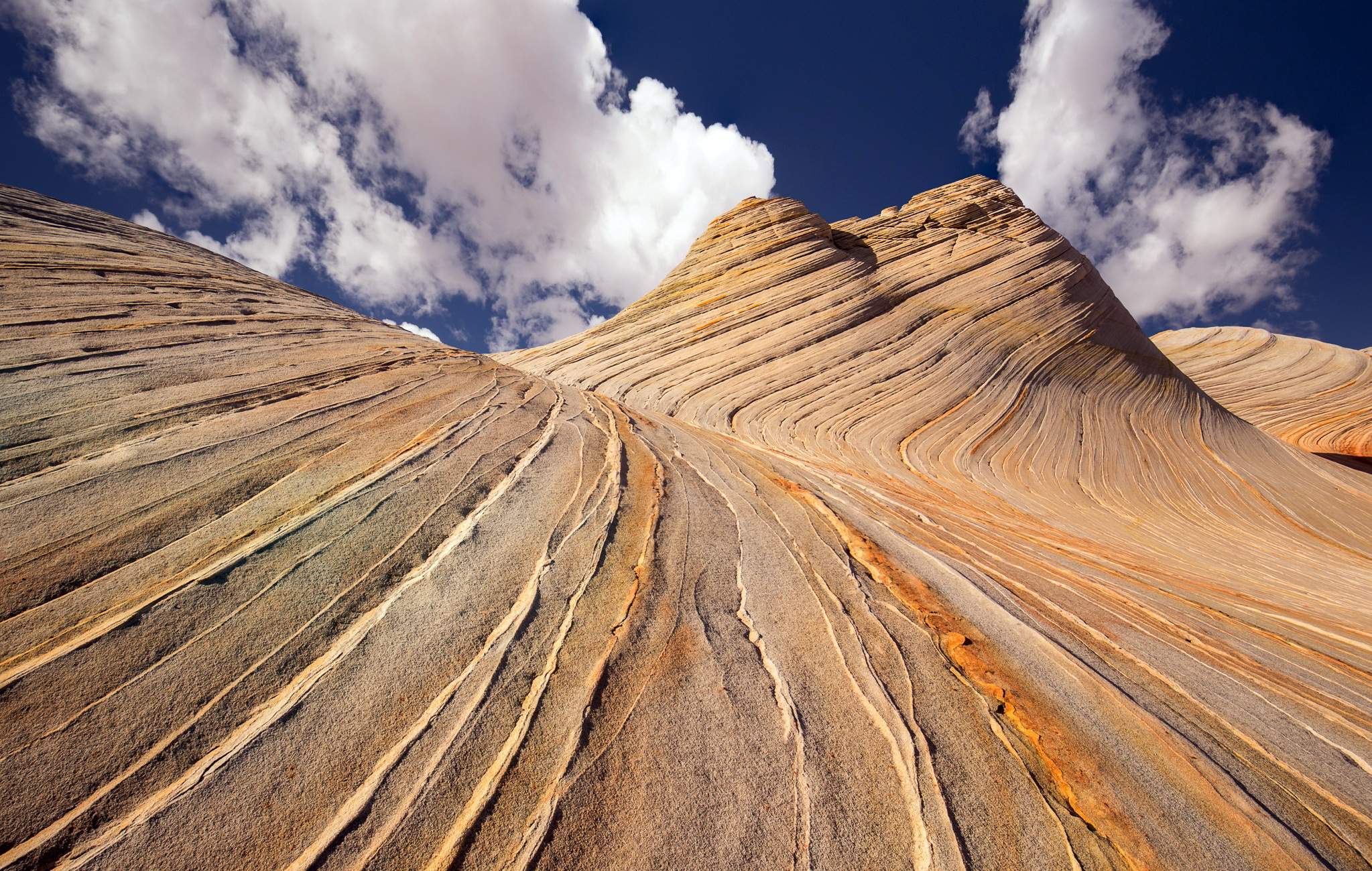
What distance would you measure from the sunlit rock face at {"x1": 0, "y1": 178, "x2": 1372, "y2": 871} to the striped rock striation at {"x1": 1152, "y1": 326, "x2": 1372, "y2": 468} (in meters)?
24.1

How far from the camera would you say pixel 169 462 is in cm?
284

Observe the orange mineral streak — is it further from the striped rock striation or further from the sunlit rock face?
the striped rock striation

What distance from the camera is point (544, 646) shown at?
224 cm

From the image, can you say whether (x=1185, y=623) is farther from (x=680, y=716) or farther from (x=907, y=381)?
(x=907, y=381)

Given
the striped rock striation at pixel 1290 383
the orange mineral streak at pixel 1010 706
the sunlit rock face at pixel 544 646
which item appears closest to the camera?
the sunlit rock face at pixel 544 646

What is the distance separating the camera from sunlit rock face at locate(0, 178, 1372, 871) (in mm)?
1621

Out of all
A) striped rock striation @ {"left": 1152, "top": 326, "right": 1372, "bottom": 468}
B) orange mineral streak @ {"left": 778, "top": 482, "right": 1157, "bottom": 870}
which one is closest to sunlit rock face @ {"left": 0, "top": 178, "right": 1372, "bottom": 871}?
orange mineral streak @ {"left": 778, "top": 482, "right": 1157, "bottom": 870}

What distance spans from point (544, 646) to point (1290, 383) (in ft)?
113

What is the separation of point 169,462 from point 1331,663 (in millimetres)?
6422

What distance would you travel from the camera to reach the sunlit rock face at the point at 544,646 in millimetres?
1621

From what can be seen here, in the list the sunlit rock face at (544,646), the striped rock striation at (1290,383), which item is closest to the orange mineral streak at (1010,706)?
the sunlit rock face at (544,646)

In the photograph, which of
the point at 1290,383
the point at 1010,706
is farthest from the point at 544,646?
the point at 1290,383

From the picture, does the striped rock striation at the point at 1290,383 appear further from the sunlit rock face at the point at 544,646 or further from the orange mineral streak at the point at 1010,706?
the orange mineral streak at the point at 1010,706

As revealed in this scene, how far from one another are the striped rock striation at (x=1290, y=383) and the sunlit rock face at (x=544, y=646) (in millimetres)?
24070
